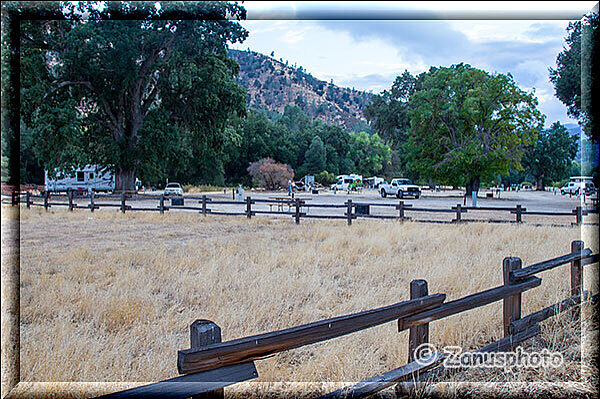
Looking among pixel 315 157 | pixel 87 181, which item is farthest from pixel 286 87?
pixel 315 157

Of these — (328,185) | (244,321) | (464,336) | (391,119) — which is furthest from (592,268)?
(328,185)

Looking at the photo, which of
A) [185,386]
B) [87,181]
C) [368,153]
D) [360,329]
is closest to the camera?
[185,386]

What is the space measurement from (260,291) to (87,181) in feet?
92.9

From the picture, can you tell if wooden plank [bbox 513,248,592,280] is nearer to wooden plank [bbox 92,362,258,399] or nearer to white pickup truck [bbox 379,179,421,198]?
wooden plank [bbox 92,362,258,399]

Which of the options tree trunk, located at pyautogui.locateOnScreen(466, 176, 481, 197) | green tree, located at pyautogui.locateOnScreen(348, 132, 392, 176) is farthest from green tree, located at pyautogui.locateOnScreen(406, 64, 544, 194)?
green tree, located at pyautogui.locateOnScreen(348, 132, 392, 176)

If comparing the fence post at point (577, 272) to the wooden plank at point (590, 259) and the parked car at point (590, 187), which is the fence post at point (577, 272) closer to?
the wooden plank at point (590, 259)

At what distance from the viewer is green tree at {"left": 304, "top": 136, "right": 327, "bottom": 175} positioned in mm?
51097

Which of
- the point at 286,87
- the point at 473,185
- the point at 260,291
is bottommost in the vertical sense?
the point at 260,291

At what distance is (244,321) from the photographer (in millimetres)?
5465

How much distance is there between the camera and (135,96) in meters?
22.7

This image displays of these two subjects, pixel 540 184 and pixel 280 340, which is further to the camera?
pixel 540 184

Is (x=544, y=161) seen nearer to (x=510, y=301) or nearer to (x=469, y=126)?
(x=469, y=126)

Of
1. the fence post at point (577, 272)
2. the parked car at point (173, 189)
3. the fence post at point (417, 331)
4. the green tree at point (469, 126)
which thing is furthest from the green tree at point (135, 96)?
the fence post at point (417, 331)

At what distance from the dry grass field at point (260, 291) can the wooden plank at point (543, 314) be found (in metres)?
0.18
